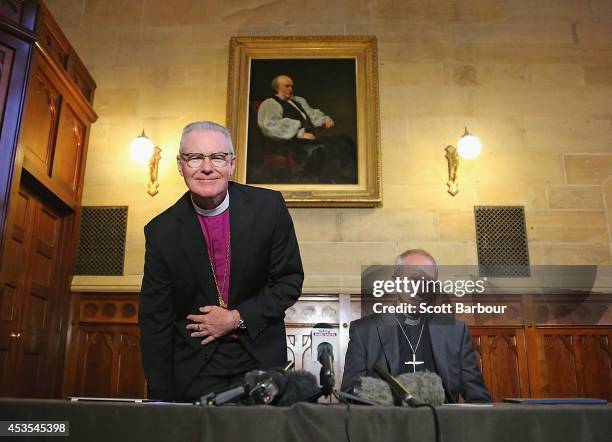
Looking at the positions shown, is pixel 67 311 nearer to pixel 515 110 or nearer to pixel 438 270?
pixel 438 270

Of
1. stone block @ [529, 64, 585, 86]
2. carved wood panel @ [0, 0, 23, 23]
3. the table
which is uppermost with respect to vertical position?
stone block @ [529, 64, 585, 86]

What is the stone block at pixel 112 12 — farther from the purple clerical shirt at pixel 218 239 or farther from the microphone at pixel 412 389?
the microphone at pixel 412 389

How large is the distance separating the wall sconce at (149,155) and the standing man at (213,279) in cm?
283

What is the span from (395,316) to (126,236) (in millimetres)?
2511

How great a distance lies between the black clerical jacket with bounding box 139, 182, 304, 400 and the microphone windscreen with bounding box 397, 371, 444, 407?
2.00 feet

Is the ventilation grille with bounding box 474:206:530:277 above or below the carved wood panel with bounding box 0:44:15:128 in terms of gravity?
below

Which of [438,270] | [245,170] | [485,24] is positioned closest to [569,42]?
[485,24]

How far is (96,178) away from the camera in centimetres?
489

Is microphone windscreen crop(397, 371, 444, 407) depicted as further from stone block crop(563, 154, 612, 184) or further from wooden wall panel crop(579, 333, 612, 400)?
stone block crop(563, 154, 612, 184)

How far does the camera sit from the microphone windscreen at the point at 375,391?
127 centimetres

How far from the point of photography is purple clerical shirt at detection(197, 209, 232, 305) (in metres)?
2.01

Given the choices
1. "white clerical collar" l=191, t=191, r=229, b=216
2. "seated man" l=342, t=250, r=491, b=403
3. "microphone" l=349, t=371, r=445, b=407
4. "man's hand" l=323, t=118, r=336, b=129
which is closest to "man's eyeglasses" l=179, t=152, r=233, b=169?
"white clerical collar" l=191, t=191, r=229, b=216

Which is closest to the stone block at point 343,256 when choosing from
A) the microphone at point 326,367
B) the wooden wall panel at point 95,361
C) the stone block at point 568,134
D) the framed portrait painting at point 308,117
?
the framed portrait painting at point 308,117

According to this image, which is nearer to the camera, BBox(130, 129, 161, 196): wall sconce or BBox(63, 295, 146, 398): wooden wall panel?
BBox(63, 295, 146, 398): wooden wall panel
